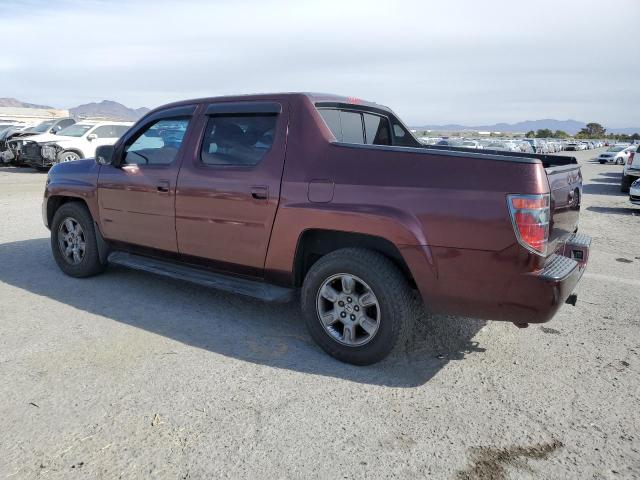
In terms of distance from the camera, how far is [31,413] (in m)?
2.98

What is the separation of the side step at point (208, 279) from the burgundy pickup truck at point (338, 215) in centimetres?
1

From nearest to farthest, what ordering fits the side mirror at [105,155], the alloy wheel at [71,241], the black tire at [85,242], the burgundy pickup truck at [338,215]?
the burgundy pickup truck at [338,215]
the side mirror at [105,155]
the black tire at [85,242]
the alloy wheel at [71,241]

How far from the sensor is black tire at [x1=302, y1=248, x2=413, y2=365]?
3.49 m

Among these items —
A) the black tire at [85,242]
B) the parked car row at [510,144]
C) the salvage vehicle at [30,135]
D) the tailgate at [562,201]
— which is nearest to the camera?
the tailgate at [562,201]

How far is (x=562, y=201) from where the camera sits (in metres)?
3.55

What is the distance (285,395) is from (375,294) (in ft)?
2.82

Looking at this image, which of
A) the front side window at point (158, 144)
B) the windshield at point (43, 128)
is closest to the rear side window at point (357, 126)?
the front side window at point (158, 144)

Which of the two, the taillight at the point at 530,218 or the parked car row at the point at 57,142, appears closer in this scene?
the taillight at the point at 530,218

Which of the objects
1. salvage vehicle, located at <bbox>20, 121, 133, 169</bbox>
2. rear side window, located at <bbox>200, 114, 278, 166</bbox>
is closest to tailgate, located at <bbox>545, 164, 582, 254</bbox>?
rear side window, located at <bbox>200, 114, 278, 166</bbox>

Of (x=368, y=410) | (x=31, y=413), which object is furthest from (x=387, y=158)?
(x=31, y=413)

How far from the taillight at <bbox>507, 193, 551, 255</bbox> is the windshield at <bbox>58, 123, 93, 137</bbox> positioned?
17732 millimetres

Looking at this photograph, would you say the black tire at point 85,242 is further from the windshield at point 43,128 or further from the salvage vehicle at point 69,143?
the windshield at point 43,128

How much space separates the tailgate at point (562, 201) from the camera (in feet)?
10.9

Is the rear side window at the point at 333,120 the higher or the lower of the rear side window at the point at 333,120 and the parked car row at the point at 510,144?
the higher
